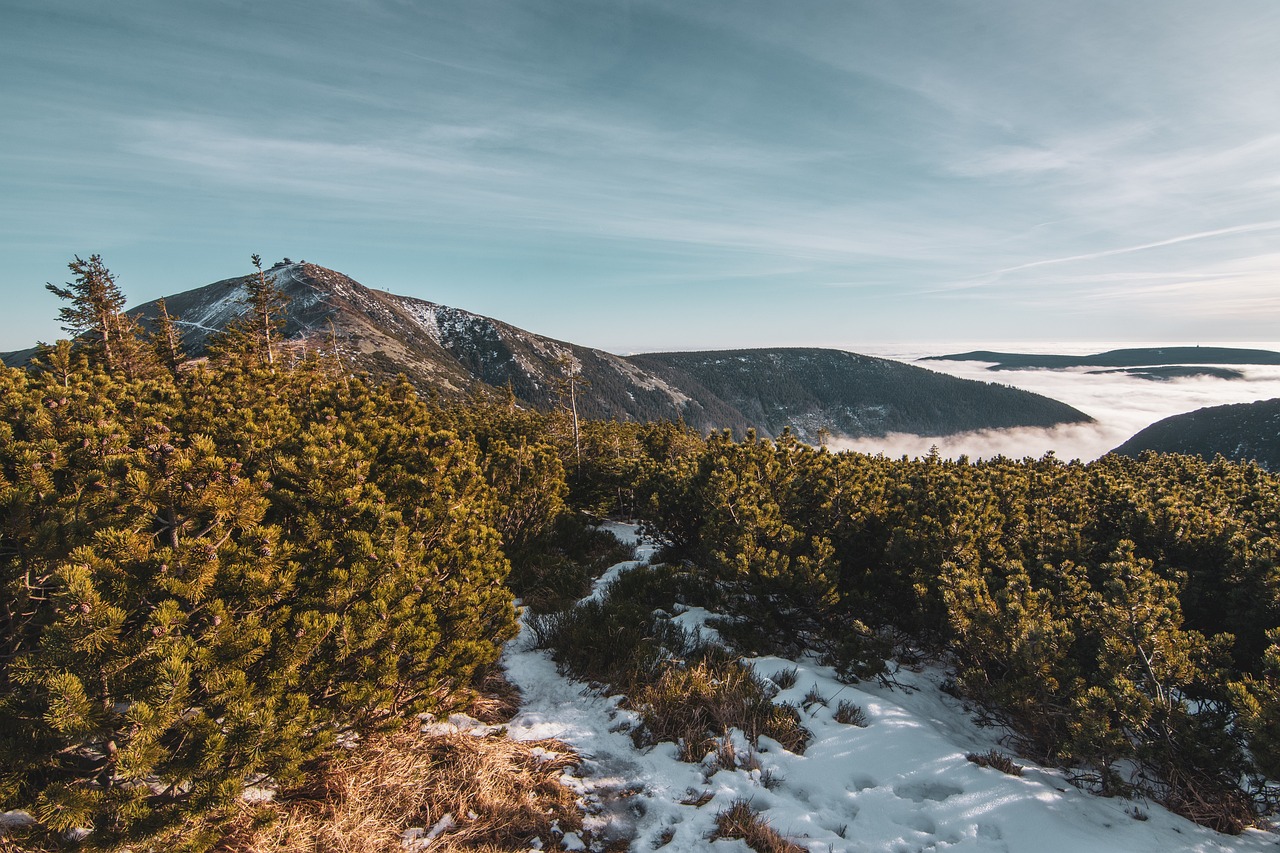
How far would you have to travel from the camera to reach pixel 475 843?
153 inches

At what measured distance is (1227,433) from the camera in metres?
114

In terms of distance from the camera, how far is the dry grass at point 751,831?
3896 mm

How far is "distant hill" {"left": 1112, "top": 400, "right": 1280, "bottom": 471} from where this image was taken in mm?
103688

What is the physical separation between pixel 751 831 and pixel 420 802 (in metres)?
2.61

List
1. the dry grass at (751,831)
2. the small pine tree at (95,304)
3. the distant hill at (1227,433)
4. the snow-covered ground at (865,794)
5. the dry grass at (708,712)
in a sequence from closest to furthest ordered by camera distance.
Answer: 1. the dry grass at (751,831)
2. the snow-covered ground at (865,794)
3. the dry grass at (708,712)
4. the small pine tree at (95,304)
5. the distant hill at (1227,433)

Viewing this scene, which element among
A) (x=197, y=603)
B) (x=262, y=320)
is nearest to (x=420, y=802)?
(x=197, y=603)

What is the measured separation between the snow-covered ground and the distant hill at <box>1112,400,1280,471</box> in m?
127

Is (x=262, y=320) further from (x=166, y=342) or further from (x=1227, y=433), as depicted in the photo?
(x=1227, y=433)

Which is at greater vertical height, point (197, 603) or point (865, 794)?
point (197, 603)

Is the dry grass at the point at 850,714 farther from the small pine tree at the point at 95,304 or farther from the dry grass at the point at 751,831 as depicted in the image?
the small pine tree at the point at 95,304

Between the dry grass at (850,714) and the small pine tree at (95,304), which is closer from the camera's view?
the dry grass at (850,714)

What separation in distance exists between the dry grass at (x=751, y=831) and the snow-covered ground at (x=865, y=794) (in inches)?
3.1

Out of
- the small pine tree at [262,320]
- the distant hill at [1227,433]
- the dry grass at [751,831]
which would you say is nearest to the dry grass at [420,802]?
the dry grass at [751,831]

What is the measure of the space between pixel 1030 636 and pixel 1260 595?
258cm
